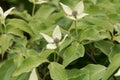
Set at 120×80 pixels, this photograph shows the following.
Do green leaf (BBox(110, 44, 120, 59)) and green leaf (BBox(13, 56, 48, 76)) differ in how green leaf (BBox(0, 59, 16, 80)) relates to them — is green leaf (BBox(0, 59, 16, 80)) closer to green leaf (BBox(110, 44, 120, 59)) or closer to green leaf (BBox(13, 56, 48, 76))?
green leaf (BBox(13, 56, 48, 76))

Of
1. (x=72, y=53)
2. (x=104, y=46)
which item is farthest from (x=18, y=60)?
(x=104, y=46)

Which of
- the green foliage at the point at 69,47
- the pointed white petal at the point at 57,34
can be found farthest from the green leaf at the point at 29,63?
the pointed white petal at the point at 57,34

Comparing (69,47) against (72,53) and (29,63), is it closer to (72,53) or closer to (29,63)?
(72,53)

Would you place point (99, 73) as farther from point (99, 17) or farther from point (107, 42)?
point (99, 17)

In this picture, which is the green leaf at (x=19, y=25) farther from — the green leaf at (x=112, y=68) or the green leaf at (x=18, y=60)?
the green leaf at (x=112, y=68)

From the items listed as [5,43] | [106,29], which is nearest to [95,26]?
[106,29]

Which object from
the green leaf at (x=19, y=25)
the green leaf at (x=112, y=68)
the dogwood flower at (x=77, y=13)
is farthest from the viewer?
the green leaf at (x=19, y=25)
